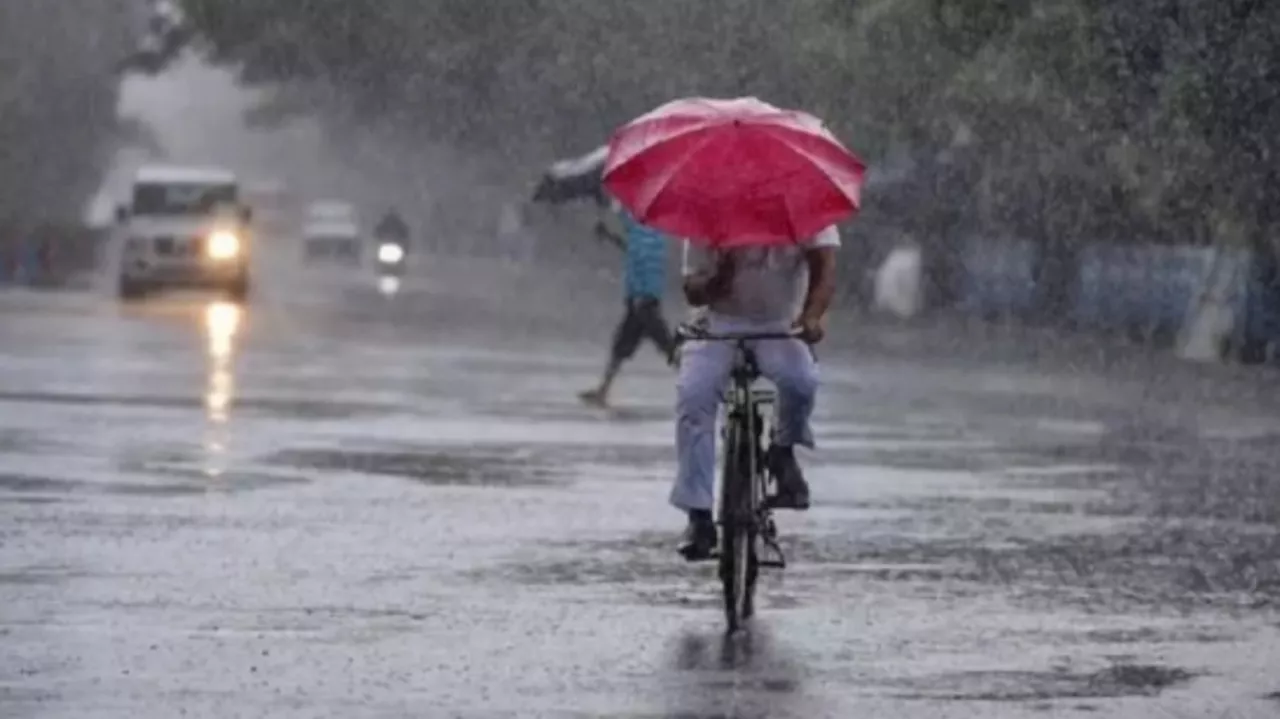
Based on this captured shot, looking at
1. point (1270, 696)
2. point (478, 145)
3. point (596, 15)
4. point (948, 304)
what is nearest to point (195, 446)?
point (1270, 696)

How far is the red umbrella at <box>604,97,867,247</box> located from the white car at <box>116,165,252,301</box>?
39591 millimetres

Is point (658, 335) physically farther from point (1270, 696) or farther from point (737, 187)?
point (1270, 696)

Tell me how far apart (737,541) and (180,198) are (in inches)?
1632

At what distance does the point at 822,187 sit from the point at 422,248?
120 m

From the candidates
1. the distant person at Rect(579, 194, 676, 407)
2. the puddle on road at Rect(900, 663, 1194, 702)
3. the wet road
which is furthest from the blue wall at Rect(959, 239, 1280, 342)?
the puddle on road at Rect(900, 663, 1194, 702)

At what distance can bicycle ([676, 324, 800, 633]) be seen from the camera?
11922 millimetres

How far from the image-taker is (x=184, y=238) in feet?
169

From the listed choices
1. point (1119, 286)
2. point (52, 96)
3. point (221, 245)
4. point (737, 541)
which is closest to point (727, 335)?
point (737, 541)

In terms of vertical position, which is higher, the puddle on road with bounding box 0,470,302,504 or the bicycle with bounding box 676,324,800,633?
the bicycle with bounding box 676,324,800,633

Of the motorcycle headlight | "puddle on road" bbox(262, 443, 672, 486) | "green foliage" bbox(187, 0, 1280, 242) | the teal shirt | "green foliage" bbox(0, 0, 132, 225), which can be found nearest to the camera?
"puddle on road" bbox(262, 443, 672, 486)

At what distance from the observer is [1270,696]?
10.4 m

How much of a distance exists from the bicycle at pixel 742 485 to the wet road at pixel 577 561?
17 cm

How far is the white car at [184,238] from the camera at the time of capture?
169 ft

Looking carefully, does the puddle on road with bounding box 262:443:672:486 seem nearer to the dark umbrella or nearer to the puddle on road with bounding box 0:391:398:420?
the puddle on road with bounding box 0:391:398:420
